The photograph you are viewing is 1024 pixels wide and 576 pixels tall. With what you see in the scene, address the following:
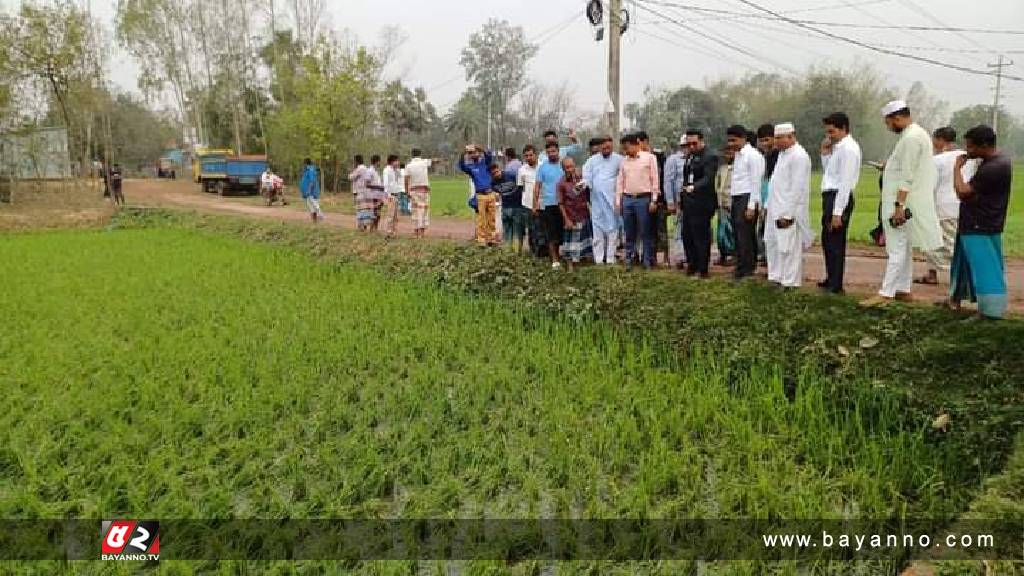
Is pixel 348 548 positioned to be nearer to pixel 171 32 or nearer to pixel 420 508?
pixel 420 508

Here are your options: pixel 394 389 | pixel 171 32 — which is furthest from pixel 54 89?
pixel 394 389

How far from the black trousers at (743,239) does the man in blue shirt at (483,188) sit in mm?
3567

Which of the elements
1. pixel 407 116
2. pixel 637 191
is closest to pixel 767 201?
pixel 637 191

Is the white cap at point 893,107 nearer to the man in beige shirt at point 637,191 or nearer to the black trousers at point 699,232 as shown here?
the black trousers at point 699,232

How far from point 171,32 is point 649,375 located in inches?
1354

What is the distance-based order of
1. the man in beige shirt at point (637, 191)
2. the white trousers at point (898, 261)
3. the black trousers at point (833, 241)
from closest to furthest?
the white trousers at point (898, 261), the black trousers at point (833, 241), the man in beige shirt at point (637, 191)

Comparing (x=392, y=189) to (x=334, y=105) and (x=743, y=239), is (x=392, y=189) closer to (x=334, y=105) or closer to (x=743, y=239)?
(x=743, y=239)

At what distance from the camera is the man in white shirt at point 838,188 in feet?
16.2

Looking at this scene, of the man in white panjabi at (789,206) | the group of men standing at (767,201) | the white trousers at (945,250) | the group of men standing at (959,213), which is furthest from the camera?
the white trousers at (945,250)

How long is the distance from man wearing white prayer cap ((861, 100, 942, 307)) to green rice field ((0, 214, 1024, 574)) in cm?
127

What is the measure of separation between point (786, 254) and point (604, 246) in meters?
2.18

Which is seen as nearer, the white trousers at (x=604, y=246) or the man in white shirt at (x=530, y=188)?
the white trousers at (x=604, y=246)

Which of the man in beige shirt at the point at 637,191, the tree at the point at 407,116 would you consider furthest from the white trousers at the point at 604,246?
the tree at the point at 407,116

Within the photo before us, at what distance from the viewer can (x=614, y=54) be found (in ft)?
33.3
